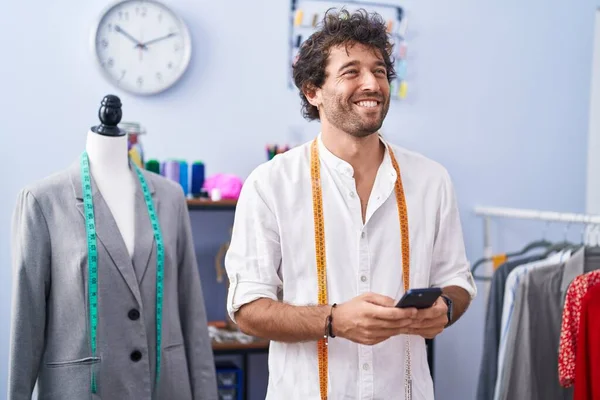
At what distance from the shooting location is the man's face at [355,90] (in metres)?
1.61

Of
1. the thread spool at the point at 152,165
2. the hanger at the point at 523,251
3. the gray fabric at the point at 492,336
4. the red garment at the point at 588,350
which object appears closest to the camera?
the red garment at the point at 588,350

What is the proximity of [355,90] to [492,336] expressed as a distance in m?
1.50

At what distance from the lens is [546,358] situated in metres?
2.62

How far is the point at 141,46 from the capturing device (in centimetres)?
319

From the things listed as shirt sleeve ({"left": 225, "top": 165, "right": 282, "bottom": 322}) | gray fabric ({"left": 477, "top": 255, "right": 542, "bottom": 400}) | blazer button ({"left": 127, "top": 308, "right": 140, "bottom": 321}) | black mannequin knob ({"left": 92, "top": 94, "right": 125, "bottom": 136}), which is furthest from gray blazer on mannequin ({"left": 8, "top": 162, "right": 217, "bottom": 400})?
gray fabric ({"left": 477, "top": 255, "right": 542, "bottom": 400})

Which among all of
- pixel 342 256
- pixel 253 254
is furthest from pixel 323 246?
pixel 253 254

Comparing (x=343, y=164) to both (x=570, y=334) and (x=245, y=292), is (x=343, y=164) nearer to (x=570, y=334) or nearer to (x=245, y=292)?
(x=245, y=292)

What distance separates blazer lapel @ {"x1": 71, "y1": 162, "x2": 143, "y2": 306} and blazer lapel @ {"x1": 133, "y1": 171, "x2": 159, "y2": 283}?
0.03 metres

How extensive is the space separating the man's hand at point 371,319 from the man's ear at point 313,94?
0.54m

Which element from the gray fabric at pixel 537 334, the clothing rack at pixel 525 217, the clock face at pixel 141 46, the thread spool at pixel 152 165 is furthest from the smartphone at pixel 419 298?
the clock face at pixel 141 46

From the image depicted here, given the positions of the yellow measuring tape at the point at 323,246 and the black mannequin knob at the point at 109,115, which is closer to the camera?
the yellow measuring tape at the point at 323,246

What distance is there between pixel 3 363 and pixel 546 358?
2.10 meters

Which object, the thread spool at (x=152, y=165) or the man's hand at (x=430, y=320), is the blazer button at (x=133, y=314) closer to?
the man's hand at (x=430, y=320)

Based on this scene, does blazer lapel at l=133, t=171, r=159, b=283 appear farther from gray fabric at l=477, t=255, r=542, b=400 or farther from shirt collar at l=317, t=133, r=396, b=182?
gray fabric at l=477, t=255, r=542, b=400
